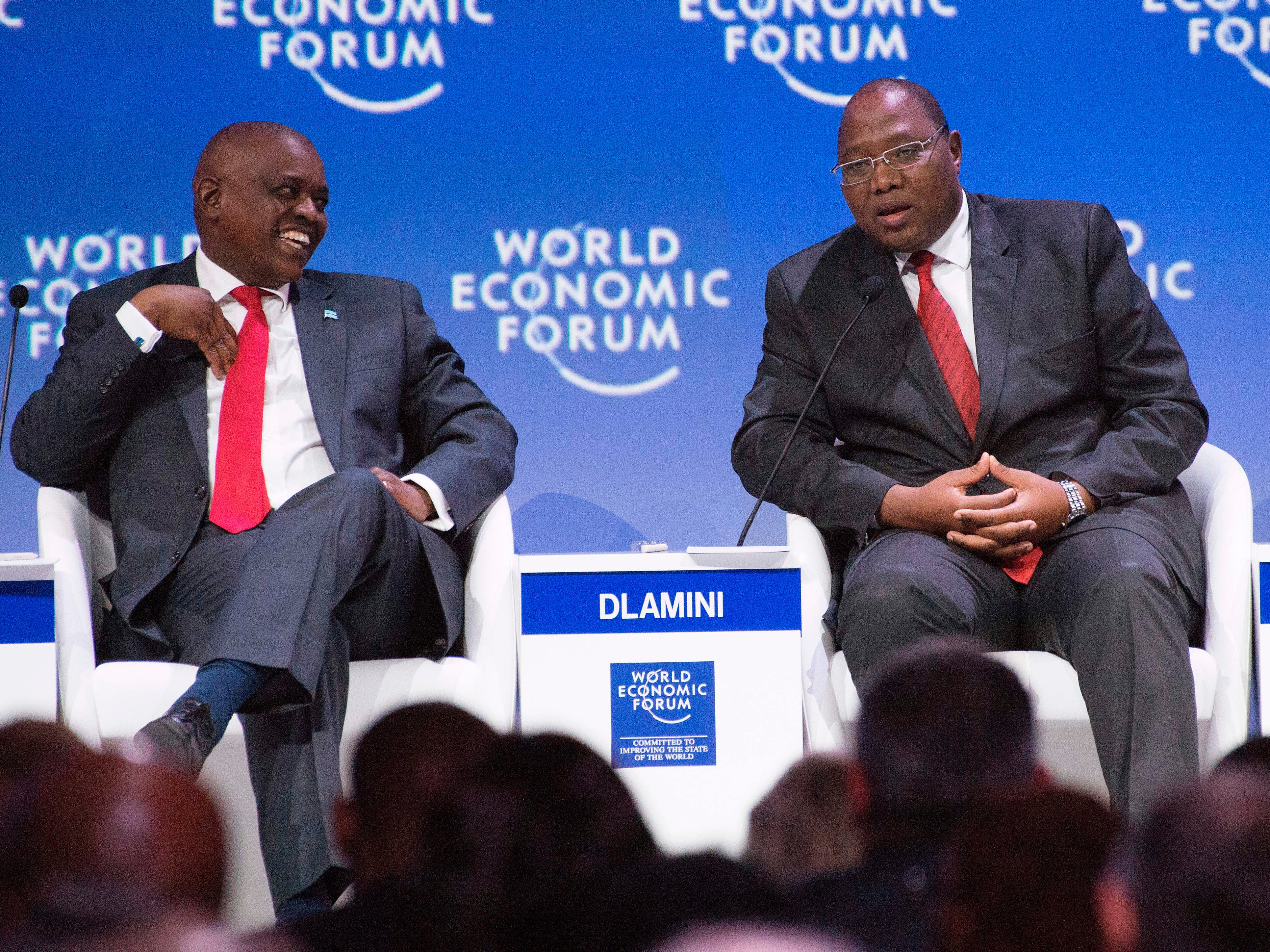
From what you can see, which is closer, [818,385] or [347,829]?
[347,829]

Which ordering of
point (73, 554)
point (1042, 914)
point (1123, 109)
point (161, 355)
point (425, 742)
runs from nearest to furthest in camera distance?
point (1042, 914) → point (425, 742) → point (73, 554) → point (161, 355) → point (1123, 109)

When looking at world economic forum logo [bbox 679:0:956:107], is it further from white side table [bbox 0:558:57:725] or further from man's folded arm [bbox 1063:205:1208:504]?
white side table [bbox 0:558:57:725]

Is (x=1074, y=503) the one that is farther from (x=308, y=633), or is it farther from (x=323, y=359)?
(x=323, y=359)

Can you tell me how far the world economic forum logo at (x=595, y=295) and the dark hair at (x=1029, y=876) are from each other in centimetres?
297

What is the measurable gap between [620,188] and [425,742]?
2798 millimetres

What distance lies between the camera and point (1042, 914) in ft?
3.19

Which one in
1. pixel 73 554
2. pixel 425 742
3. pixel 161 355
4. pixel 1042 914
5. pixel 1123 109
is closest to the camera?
pixel 1042 914

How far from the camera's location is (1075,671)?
2.64 meters

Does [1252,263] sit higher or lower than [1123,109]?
lower

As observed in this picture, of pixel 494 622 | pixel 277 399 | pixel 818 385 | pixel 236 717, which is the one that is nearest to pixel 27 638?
pixel 236 717

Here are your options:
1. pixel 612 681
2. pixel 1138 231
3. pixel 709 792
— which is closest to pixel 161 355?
pixel 612 681

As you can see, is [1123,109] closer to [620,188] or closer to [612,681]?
[620,188]

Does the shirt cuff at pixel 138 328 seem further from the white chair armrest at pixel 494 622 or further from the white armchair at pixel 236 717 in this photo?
the white chair armrest at pixel 494 622

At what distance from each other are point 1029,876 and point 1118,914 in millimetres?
75
